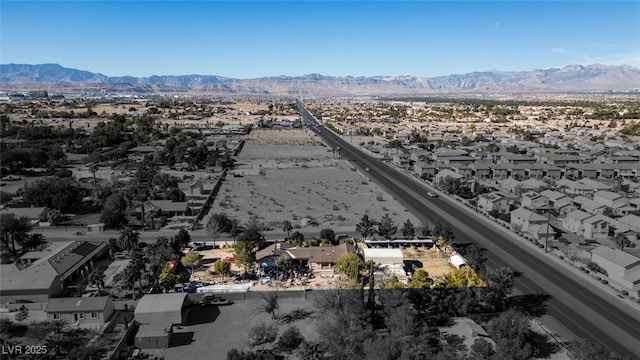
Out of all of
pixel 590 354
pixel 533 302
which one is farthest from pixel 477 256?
pixel 590 354

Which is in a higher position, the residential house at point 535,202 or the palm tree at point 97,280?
the residential house at point 535,202

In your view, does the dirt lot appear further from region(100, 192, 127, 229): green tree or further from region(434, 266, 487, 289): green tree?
region(434, 266, 487, 289): green tree

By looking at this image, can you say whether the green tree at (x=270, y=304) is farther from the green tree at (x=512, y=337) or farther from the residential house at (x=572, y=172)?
the residential house at (x=572, y=172)

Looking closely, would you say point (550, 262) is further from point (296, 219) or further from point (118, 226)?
point (118, 226)

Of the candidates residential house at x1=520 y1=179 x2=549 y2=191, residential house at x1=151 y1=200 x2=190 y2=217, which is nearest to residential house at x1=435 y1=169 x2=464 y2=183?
residential house at x1=520 y1=179 x2=549 y2=191

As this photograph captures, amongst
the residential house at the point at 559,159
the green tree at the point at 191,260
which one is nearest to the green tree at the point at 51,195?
the green tree at the point at 191,260

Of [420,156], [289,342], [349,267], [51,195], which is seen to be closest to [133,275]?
[289,342]
